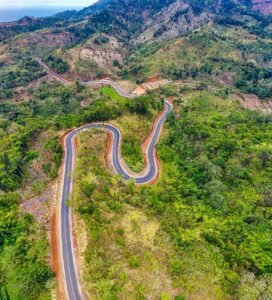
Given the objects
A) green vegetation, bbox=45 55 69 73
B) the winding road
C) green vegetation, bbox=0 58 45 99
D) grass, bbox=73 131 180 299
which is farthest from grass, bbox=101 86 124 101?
grass, bbox=73 131 180 299

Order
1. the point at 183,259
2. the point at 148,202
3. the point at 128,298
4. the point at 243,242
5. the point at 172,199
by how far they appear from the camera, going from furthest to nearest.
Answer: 1. the point at 172,199
2. the point at 148,202
3. the point at 243,242
4. the point at 183,259
5. the point at 128,298

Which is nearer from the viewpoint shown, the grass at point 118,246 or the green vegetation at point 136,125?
the grass at point 118,246

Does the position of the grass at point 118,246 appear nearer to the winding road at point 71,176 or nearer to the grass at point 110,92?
the winding road at point 71,176

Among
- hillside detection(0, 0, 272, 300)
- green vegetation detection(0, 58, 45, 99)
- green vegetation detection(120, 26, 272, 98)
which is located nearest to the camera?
hillside detection(0, 0, 272, 300)

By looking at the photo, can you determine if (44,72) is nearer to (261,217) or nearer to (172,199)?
(172,199)

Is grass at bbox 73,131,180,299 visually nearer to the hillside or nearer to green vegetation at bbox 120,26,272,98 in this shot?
the hillside

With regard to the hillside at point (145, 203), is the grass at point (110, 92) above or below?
below

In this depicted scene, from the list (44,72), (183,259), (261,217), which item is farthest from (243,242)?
(44,72)

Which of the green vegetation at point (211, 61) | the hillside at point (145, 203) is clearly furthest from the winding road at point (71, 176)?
the green vegetation at point (211, 61)

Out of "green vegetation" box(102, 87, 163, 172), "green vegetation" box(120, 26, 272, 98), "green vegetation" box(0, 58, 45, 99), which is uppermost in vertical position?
"green vegetation" box(102, 87, 163, 172)
